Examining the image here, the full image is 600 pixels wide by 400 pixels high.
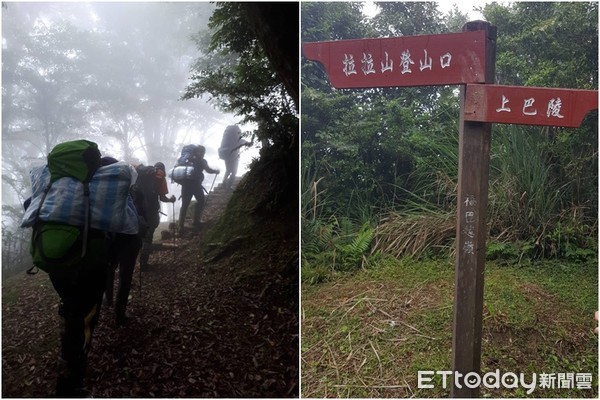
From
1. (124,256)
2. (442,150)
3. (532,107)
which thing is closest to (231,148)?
(124,256)

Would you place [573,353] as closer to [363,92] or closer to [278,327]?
[278,327]

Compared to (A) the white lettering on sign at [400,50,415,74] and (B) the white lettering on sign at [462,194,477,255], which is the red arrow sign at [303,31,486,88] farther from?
(B) the white lettering on sign at [462,194,477,255]

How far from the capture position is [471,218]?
1.68 metres

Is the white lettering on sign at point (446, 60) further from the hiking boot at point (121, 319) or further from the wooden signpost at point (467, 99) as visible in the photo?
the hiking boot at point (121, 319)

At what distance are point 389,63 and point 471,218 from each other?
28.5 inches

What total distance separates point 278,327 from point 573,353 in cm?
151

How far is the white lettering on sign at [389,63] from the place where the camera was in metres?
1.65

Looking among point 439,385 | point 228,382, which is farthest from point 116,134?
point 439,385

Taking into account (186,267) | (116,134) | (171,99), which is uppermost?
(171,99)

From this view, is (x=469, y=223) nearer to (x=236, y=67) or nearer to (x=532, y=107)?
(x=532, y=107)

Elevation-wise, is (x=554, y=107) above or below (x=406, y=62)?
below

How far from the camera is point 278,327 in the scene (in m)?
1.76

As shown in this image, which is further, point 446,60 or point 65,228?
point 446,60

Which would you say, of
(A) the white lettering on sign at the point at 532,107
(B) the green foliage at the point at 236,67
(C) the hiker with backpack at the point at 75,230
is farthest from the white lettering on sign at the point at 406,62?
(C) the hiker with backpack at the point at 75,230
